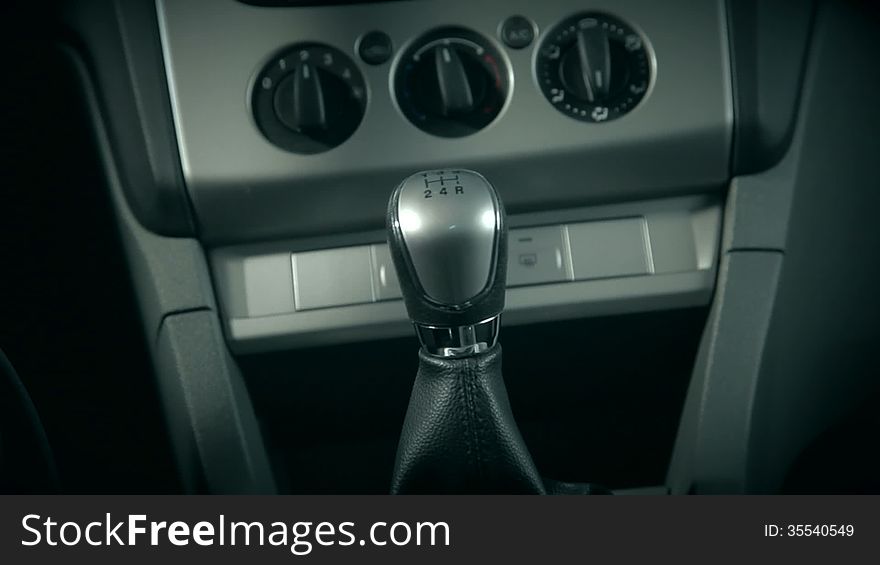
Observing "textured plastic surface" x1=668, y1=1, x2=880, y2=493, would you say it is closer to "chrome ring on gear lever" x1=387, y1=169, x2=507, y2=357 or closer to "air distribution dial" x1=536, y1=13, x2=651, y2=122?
"air distribution dial" x1=536, y1=13, x2=651, y2=122

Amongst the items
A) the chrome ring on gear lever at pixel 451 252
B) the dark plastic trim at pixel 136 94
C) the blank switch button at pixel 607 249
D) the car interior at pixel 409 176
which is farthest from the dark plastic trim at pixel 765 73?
the dark plastic trim at pixel 136 94

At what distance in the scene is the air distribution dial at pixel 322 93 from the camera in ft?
2.34

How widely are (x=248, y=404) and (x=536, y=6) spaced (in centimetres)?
44

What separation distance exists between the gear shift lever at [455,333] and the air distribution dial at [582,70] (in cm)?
21

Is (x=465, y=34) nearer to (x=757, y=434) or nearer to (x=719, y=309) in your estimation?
(x=719, y=309)

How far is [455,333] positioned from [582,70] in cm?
28

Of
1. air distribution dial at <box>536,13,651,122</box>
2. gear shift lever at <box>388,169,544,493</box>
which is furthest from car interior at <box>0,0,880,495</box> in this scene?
gear shift lever at <box>388,169,544,493</box>

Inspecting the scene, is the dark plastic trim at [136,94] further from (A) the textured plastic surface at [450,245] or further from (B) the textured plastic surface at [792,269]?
(B) the textured plastic surface at [792,269]

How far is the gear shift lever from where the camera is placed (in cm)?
53

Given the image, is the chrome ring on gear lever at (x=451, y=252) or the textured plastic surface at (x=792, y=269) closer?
the chrome ring on gear lever at (x=451, y=252)

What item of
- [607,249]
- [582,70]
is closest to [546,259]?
[607,249]

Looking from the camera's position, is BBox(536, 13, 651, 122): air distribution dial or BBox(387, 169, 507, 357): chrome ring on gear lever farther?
BBox(536, 13, 651, 122): air distribution dial

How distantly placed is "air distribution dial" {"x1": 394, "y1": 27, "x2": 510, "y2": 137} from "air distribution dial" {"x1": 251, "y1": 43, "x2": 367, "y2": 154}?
4 centimetres

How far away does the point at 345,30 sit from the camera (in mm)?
712
